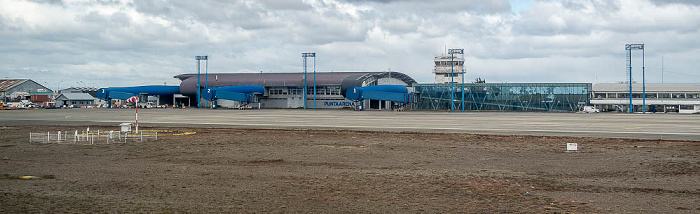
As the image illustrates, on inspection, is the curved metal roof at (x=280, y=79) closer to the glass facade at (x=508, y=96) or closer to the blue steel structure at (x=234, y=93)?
the blue steel structure at (x=234, y=93)

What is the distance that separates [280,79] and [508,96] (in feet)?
174

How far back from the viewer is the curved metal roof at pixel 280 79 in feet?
431

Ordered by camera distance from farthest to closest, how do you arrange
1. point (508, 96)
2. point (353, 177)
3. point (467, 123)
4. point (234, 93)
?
point (234, 93), point (508, 96), point (467, 123), point (353, 177)

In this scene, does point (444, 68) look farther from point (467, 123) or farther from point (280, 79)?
point (467, 123)

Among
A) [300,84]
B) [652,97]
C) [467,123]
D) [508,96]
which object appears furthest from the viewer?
[300,84]

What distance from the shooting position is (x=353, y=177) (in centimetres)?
1973

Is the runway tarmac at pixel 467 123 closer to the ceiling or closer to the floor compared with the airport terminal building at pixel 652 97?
closer to the floor

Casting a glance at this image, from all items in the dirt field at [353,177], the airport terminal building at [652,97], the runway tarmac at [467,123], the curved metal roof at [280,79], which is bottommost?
the dirt field at [353,177]

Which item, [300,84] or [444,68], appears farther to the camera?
[444,68]

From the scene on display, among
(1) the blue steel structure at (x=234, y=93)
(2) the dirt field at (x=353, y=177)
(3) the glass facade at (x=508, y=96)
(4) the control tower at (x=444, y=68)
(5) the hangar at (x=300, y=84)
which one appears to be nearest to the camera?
(2) the dirt field at (x=353, y=177)

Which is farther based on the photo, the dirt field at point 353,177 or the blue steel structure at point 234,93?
the blue steel structure at point 234,93

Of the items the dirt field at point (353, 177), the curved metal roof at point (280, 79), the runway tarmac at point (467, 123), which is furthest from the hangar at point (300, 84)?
the dirt field at point (353, 177)

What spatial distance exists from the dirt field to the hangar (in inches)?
3710

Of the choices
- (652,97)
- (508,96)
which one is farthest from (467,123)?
(652,97)
